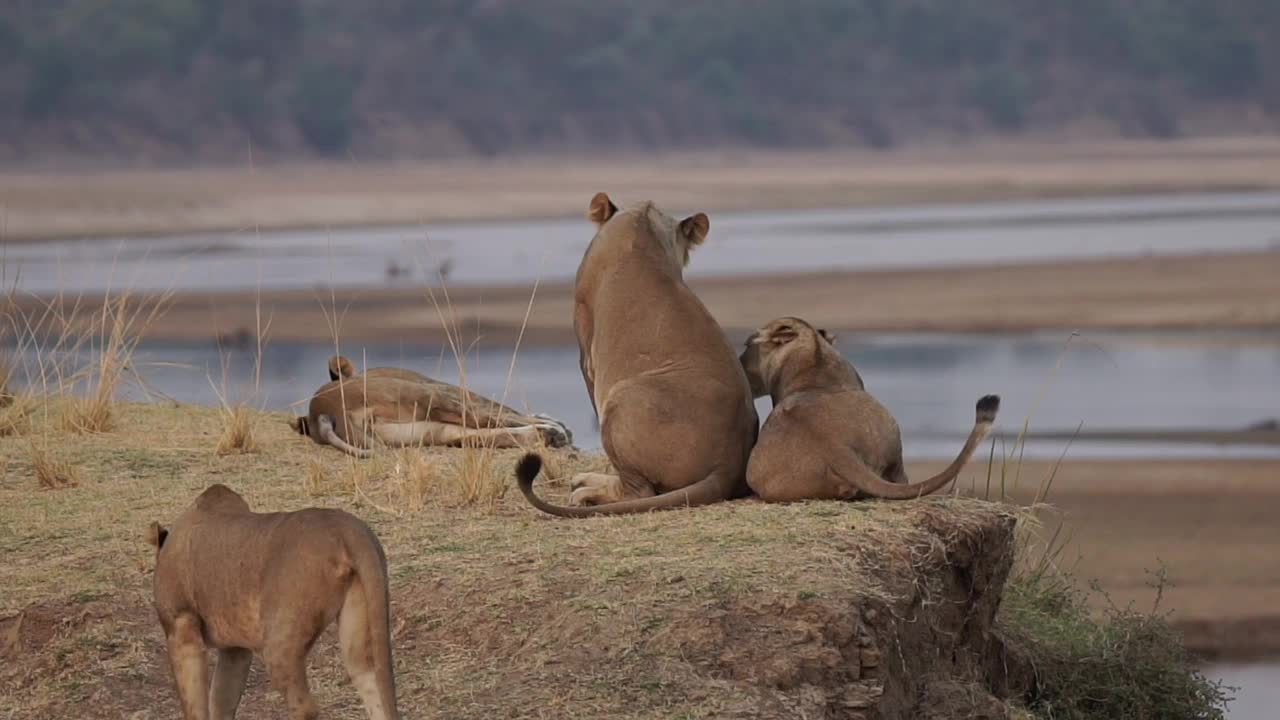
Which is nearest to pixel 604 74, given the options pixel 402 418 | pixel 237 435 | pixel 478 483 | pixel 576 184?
pixel 576 184

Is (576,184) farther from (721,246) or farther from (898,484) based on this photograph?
(898,484)

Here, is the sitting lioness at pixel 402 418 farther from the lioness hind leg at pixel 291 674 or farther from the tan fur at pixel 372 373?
the lioness hind leg at pixel 291 674

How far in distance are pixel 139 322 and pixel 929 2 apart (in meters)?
67.1

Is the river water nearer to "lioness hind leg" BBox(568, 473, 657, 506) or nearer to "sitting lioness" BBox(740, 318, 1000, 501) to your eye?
"lioness hind leg" BBox(568, 473, 657, 506)

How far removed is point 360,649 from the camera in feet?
18.8

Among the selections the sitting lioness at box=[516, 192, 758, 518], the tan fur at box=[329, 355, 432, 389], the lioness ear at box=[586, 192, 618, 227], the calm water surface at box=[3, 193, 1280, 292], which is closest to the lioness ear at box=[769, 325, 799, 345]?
the sitting lioness at box=[516, 192, 758, 518]

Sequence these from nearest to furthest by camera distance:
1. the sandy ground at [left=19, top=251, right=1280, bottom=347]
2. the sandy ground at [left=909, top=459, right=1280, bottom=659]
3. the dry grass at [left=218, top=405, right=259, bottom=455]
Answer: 1. the dry grass at [left=218, top=405, right=259, bottom=455]
2. the sandy ground at [left=909, top=459, right=1280, bottom=659]
3. the sandy ground at [left=19, top=251, right=1280, bottom=347]

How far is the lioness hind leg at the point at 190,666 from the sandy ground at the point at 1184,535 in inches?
220

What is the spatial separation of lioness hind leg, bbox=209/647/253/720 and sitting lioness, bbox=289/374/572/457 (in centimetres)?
392

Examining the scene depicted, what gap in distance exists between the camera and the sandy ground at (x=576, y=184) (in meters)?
47.6

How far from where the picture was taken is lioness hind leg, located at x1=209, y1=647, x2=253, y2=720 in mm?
6129

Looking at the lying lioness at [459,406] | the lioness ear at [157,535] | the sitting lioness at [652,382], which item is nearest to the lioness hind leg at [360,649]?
the lioness ear at [157,535]

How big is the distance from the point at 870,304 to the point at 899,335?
114 inches

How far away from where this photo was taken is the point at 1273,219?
43938 millimetres
